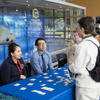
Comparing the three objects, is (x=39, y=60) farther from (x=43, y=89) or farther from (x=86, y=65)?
(x=86, y=65)

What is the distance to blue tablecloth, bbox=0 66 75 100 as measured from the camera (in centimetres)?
214

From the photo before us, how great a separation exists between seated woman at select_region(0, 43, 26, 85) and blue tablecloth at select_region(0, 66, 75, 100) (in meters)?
0.35

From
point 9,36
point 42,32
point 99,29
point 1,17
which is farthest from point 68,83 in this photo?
point 99,29

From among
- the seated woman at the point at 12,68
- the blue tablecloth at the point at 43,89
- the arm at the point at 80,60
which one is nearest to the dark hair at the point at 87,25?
the arm at the point at 80,60

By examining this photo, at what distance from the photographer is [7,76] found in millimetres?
2891

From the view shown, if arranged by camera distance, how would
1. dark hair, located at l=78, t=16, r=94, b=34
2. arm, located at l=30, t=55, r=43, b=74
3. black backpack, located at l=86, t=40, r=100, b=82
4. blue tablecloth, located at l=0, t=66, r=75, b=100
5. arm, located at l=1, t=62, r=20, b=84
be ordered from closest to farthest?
1. blue tablecloth, located at l=0, t=66, r=75, b=100
2. black backpack, located at l=86, t=40, r=100, b=82
3. dark hair, located at l=78, t=16, r=94, b=34
4. arm, located at l=1, t=62, r=20, b=84
5. arm, located at l=30, t=55, r=43, b=74

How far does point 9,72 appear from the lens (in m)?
2.93

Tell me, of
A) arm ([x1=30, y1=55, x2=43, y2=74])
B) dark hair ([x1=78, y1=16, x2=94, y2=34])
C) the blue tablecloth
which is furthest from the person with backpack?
arm ([x1=30, y1=55, x2=43, y2=74])

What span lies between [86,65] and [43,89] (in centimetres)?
68

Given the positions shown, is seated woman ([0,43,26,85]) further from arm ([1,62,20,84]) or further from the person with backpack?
the person with backpack

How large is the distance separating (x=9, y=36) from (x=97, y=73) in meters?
2.40

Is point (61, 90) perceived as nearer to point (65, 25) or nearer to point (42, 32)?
point (42, 32)

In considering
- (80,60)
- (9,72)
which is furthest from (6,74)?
(80,60)

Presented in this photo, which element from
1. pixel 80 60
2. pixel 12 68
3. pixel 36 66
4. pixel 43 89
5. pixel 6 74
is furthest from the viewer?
pixel 36 66
